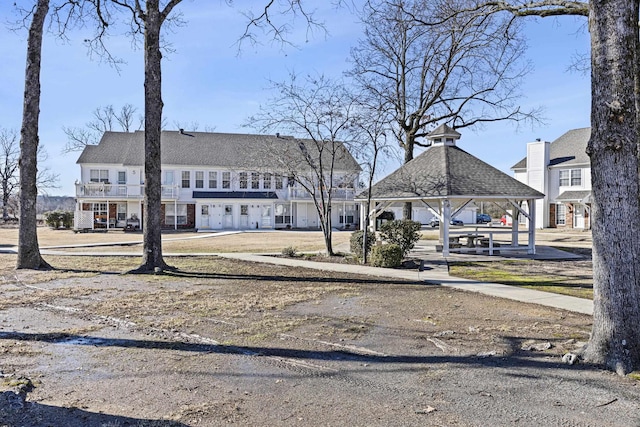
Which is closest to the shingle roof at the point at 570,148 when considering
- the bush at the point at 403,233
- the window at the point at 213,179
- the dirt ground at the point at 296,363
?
the window at the point at 213,179

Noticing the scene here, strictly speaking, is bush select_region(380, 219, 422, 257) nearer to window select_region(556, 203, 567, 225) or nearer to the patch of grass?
the patch of grass

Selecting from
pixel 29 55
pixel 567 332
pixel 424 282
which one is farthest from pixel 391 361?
pixel 29 55

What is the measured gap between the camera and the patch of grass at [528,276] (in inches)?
→ 497

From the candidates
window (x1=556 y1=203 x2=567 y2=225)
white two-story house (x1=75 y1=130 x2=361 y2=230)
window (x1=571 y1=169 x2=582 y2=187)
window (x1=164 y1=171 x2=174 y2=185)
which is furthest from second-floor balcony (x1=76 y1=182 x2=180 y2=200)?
window (x1=571 y1=169 x2=582 y2=187)

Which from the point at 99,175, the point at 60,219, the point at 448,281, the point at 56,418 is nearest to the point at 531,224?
the point at 448,281

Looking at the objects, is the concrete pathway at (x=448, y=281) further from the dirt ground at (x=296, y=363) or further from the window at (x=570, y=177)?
the window at (x=570, y=177)

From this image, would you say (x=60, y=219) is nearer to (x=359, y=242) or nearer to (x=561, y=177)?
(x=359, y=242)

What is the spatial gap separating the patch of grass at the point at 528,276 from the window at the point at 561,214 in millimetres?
31960

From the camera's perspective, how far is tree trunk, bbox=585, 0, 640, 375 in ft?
20.4

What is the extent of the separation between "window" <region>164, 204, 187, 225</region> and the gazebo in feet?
86.8

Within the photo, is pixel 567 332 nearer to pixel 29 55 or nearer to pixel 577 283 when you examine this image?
pixel 577 283

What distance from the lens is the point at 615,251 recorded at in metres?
6.27

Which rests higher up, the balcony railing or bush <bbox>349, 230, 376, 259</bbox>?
the balcony railing

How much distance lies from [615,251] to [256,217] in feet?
138
